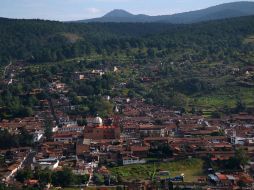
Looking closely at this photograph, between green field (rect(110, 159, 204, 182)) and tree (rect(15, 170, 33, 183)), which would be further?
green field (rect(110, 159, 204, 182))

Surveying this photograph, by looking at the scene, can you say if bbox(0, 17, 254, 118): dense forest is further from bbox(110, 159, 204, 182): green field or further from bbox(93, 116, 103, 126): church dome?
bbox(110, 159, 204, 182): green field

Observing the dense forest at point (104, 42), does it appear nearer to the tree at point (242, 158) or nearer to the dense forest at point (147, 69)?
the dense forest at point (147, 69)

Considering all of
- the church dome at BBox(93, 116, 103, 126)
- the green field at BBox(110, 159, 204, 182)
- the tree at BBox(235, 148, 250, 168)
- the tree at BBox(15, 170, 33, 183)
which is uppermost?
the tree at BBox(15, 170, 33, 183)

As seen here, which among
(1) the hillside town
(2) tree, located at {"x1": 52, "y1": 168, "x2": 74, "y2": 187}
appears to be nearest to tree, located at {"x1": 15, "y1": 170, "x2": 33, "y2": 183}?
(1) the hillside town

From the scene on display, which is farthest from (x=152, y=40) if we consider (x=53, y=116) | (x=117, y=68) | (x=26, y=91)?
(x=53, y=116)

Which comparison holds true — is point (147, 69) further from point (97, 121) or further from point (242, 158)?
point (242, 158)

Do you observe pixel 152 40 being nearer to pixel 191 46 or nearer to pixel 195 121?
pixel 191 46

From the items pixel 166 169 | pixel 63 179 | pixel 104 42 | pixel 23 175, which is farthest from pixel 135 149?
pixel 104 42
